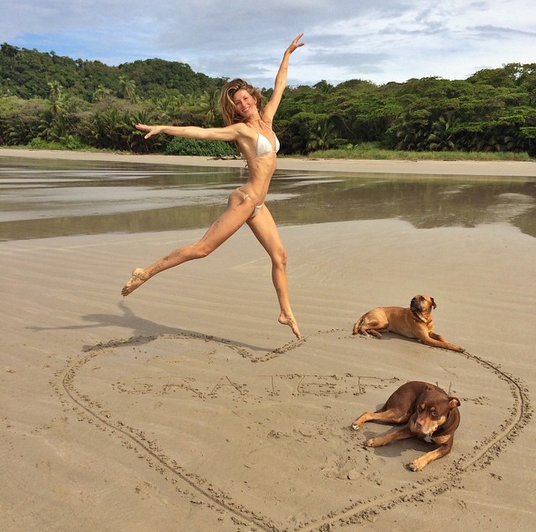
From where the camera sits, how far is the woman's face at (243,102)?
479 centimetres

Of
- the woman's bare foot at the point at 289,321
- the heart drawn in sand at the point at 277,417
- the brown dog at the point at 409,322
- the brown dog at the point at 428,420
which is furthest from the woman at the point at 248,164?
the brown dog at the point at 428,420

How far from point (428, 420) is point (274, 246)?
224cm

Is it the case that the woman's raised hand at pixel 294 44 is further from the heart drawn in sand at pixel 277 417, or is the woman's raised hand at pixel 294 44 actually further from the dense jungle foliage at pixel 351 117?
the dense jungle foliage at pixel 351 117

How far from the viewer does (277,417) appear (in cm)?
410

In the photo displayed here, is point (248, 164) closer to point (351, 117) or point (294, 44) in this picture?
point (294, 44)

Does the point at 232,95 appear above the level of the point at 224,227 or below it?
above

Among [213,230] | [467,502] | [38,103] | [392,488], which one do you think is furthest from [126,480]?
[38,103]

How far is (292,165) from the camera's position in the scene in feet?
134

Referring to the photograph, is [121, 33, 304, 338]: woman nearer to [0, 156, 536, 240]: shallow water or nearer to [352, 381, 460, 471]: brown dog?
[352, 381, 460, 471]: brown dog

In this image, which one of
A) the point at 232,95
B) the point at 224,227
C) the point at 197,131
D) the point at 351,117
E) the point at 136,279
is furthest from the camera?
the point at 351,117

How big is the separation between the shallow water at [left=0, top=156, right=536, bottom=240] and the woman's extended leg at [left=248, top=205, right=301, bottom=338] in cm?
705

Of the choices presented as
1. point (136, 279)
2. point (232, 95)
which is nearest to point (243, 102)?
point (232, 95)

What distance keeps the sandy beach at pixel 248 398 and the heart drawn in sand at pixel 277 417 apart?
0.02 metres

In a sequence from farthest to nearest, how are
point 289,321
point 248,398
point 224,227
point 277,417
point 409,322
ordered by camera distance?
1. point 409,322
2. point 289,321
3. point 224,227
4. point 248,398
5. point 277,417
